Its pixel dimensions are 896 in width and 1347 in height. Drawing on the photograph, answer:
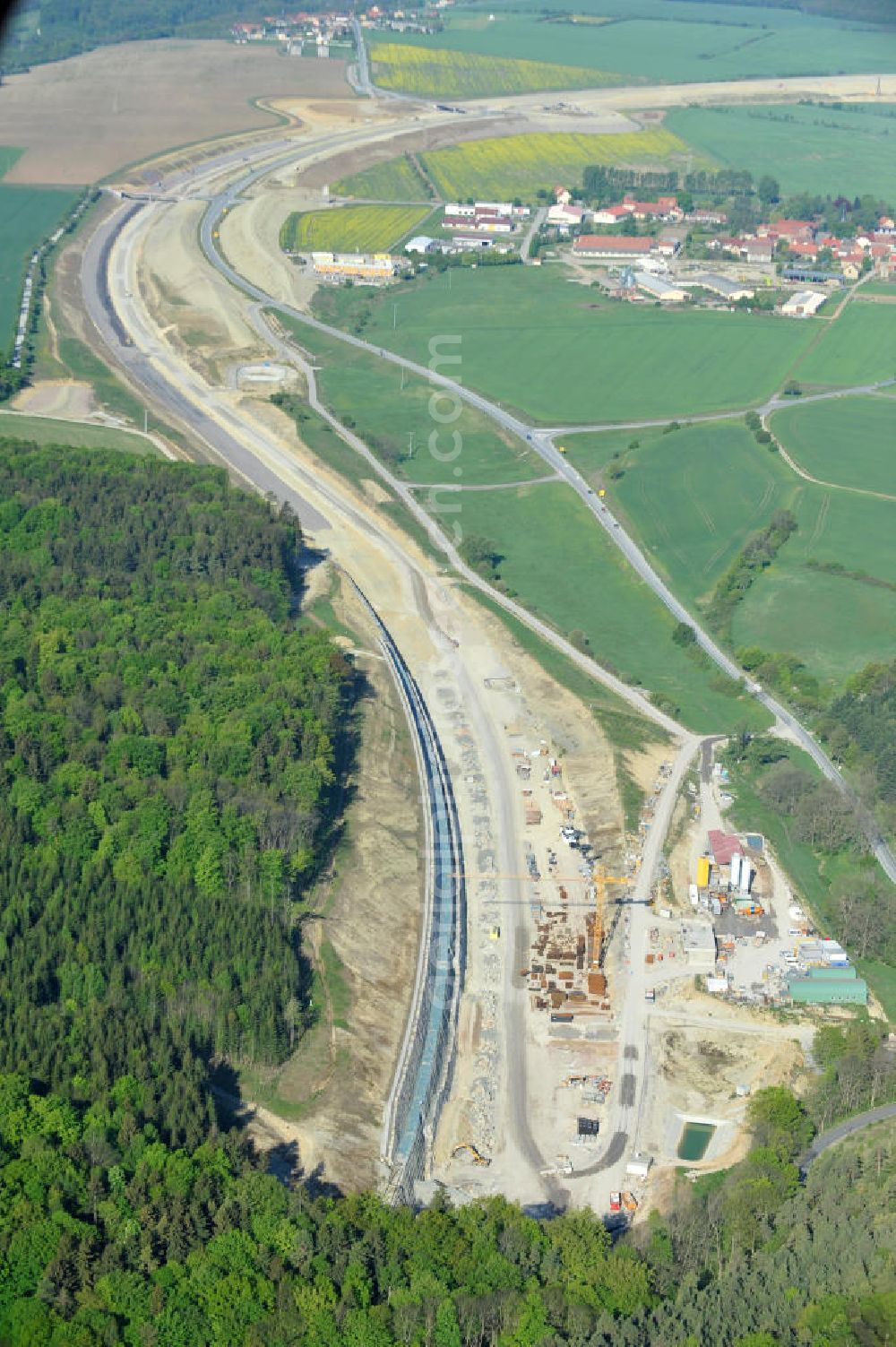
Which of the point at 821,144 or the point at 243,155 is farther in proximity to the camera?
the point at 821,144

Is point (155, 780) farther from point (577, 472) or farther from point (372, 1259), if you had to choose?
point (577, 472)

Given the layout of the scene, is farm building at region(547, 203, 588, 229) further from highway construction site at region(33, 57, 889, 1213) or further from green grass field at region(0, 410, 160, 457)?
green grass field at region(0, 410, 160, 457)

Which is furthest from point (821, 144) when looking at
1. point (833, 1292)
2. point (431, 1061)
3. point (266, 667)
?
point (833, 1292)

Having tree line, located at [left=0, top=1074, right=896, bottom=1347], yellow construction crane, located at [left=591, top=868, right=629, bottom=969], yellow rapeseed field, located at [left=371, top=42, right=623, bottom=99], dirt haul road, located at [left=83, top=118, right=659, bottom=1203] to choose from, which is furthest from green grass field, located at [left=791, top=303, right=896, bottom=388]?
tree line, located at [left=0, top=1074, right=896, bottom=1347]

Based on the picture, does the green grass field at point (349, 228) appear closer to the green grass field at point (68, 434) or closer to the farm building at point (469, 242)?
the farm building at point (469, 242)

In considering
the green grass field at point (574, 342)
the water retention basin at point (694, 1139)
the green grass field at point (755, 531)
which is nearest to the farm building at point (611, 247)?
the green grass field at point (574, 342)

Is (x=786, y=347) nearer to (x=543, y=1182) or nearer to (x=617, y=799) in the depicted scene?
(x=617, y=799)
